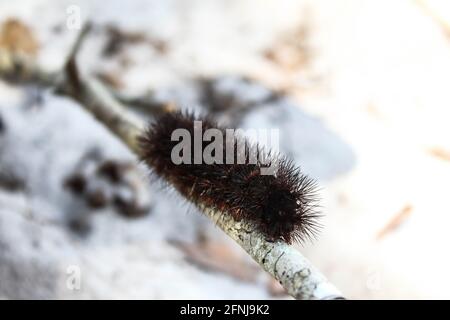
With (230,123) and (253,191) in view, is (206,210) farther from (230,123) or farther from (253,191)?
(230,123)

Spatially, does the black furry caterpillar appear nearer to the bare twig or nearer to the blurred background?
the bare twig

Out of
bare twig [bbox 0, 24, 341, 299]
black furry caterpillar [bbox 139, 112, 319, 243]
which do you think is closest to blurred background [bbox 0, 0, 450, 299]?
bare twig [bbox 0, 24, 341, 299]

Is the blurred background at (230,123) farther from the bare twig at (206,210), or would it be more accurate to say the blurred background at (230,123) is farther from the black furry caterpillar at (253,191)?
the black furry caterpillar at (253,191)

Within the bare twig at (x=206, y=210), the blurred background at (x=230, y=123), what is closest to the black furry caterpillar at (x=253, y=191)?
the bare twig at (x=206, y=210)

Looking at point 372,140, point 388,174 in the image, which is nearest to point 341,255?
point 388,174
